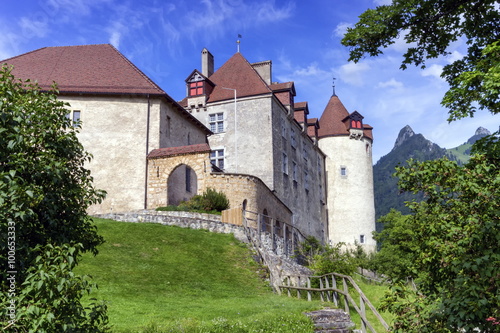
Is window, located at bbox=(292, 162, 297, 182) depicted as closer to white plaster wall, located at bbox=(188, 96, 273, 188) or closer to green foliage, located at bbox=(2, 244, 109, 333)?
white plaster wall, located at bbox=(188, 96, 273, 188)

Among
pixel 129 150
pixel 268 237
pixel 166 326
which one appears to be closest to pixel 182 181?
pixel 129 150

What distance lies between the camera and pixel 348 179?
6225 centimetres

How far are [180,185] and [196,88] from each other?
1338 cm

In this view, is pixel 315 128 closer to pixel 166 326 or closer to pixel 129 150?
pixel 129 150

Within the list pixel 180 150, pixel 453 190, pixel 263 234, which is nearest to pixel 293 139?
pixel 180 150

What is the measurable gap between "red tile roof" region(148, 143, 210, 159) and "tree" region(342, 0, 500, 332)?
842 inches

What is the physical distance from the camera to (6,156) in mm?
7258

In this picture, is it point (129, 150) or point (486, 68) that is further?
point (129, 150)

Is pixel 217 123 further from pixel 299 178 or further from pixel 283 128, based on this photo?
pixel 299 178

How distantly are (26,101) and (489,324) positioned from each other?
24.6ft

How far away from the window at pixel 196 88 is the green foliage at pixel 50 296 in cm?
4041

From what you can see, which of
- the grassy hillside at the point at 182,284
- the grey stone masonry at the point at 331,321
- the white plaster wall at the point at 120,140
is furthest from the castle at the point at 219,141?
the grey stone masonry at the point at 331,321

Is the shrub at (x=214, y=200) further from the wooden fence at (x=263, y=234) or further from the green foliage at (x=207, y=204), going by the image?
the wooden fence at (x=263, y=234)

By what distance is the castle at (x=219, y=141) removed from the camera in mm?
33906
